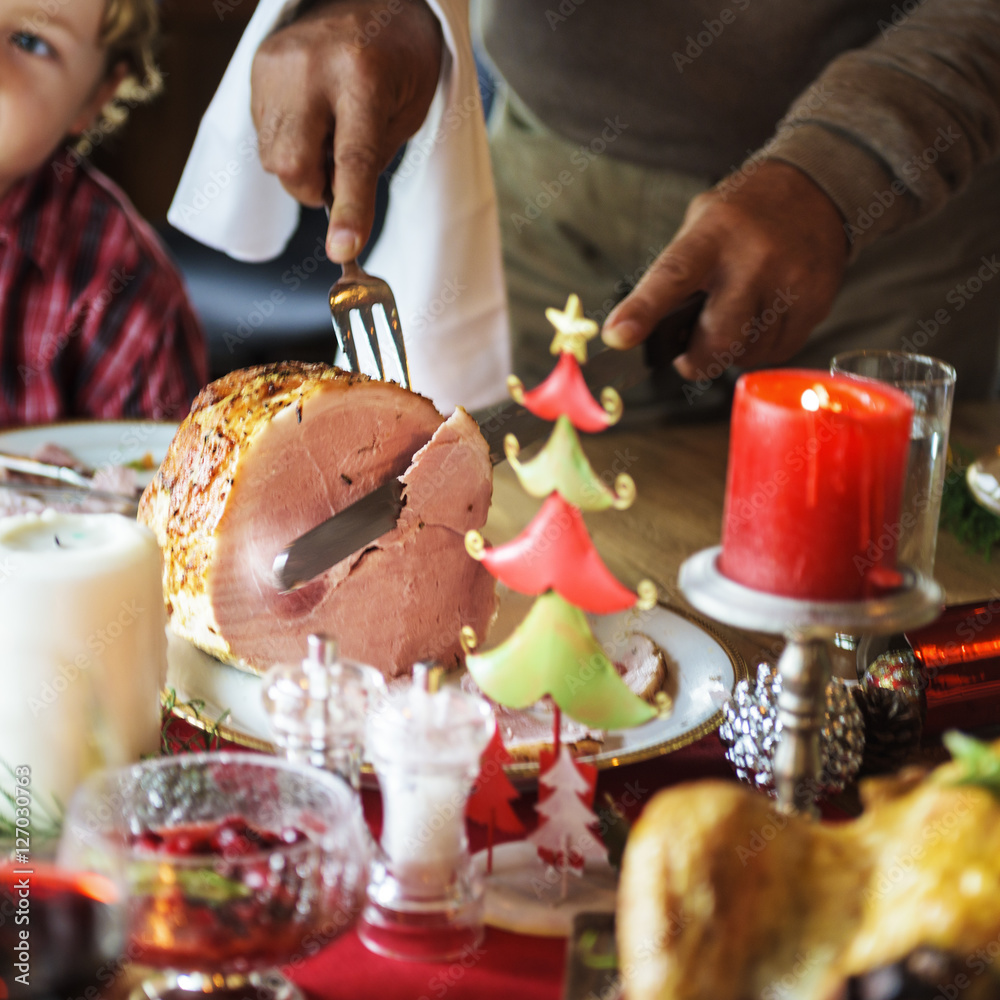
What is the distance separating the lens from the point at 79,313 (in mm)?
2172

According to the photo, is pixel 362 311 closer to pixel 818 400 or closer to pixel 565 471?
pixel 565 471

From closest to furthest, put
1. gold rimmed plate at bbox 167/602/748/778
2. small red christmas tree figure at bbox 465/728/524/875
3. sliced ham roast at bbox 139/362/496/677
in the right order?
small red christmas tree figure at bbox 465/728/524/875
gold rimmed plate at bbox 167/602/748/778
sliced ham roast at bbox 139/362/496/677

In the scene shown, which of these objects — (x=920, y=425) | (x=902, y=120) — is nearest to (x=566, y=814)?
(x=920, y=425)

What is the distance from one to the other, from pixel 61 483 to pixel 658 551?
0.70 metres

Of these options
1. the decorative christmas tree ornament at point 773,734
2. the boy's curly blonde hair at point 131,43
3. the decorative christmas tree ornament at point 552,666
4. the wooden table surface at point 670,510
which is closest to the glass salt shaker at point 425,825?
the decorative christmas tree ornament at point 552,666

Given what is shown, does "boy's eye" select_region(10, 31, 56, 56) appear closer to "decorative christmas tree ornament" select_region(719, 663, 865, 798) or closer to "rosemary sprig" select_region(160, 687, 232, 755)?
"rosemary sprig" select_region(160, 687, 232, 755)

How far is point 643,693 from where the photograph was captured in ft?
3.24

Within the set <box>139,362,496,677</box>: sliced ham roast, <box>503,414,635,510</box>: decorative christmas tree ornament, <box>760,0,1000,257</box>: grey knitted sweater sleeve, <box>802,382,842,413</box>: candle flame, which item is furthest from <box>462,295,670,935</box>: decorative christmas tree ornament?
<box>760,0,1000,257</box>: grey knitted sweater sleeve

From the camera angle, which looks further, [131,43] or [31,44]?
[131,43]

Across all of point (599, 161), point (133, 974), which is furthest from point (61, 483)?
point (599, 161)

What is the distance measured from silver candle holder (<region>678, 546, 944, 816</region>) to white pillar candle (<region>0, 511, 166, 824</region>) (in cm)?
39

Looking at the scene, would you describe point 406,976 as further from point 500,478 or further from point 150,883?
point 500,478

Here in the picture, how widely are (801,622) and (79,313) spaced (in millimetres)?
1888

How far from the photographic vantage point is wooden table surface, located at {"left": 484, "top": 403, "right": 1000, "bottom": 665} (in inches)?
50.8
